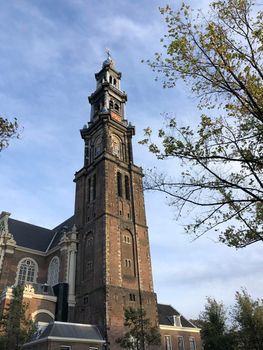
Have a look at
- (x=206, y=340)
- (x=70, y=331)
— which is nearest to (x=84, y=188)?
(x=70, y=331)

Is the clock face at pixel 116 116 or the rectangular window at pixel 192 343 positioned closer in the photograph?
the rectangular window at pixel 192 343

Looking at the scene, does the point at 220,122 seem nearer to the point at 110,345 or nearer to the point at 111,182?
the point at 110,345

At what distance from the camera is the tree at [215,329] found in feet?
124

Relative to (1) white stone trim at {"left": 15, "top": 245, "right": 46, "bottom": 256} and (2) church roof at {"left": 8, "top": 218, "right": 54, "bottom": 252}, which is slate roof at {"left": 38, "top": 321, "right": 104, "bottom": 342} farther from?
(2) church roof at {"left": 8, "top": 218, "right": 54, "bottom": 252}

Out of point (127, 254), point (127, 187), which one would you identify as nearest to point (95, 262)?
point (127, 254)

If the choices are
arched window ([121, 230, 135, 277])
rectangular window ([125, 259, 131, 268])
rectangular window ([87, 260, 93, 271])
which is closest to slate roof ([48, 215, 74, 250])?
rectangular window ([87, 260, 93, 271])

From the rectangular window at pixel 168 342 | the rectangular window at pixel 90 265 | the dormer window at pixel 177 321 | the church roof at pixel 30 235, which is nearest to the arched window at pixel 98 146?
the church roof at pixel 30 235

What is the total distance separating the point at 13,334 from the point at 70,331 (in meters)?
4.54

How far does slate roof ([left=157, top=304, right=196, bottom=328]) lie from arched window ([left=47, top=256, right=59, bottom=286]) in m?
12.7

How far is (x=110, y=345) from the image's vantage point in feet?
83.9

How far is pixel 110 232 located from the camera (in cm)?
3212

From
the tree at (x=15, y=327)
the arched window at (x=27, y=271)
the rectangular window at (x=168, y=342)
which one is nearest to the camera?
the tree at (x=15, y=327)

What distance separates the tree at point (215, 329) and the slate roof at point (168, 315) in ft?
11.3

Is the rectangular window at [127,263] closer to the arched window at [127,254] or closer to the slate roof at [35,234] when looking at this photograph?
the arched window at [127,254]
